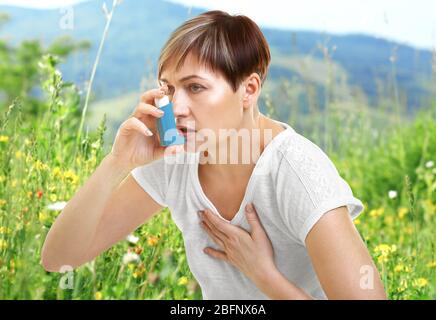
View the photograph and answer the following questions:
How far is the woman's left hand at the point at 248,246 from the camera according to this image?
1.57 m

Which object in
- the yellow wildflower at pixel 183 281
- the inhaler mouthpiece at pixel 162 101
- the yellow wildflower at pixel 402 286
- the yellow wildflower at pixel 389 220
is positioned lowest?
the yellow wildflower at pixel 402 286

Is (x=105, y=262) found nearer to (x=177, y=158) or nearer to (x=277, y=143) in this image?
(x=177, y=158)

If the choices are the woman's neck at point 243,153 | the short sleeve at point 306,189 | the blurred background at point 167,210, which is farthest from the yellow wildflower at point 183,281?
the short sleeve at point 306,189

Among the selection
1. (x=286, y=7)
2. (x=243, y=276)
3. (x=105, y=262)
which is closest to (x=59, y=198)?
(x=105, y=262)

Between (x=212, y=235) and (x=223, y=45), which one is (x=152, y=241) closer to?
(x=212, y=235)

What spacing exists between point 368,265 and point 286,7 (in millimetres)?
9996

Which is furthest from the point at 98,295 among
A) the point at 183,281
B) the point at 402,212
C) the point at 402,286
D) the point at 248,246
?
the point at 402,212

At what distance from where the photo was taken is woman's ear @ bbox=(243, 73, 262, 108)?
5.23 ft

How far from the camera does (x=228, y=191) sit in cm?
172

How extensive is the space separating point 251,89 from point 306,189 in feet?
0.89

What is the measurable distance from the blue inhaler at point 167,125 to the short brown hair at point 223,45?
99 mm

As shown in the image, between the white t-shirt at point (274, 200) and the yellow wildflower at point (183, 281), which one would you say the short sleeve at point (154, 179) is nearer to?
the white t-shirt at point (274, 200)

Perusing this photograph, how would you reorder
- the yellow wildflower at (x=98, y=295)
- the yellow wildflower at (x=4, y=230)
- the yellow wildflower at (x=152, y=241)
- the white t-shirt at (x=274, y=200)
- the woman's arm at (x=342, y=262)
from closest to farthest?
1. the woman's arm at (x=342, y=262)
2. the white t-shirt at (x=274, y=200)
3. the yellow wildflower at (x=4, y=230)
4. the yellow wildflower at (x=98, y=295)
5. the yellow wildflower at (x=152, y=241)

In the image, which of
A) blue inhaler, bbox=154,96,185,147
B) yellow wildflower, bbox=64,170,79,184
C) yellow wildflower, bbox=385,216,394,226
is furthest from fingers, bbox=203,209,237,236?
yellow wildflower, bbox=385,216,394,226
